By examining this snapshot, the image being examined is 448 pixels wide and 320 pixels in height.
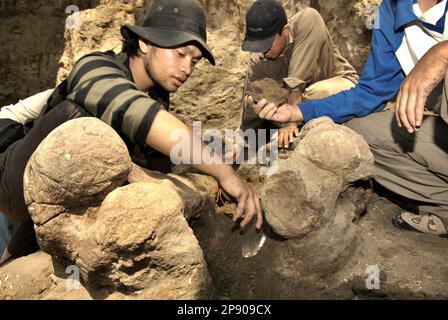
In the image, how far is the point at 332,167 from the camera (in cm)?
164

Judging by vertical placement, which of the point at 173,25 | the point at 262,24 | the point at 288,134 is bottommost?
the point at 288,134

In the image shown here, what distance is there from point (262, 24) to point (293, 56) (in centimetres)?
33

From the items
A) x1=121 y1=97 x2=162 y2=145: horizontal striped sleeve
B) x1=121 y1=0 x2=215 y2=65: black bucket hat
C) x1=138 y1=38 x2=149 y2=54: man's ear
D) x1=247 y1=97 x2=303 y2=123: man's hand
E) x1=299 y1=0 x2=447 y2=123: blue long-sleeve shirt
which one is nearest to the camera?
x1=121 y1=97 x2=162 y2=145: horizontal striped sleeve

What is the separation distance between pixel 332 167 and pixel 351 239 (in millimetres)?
298

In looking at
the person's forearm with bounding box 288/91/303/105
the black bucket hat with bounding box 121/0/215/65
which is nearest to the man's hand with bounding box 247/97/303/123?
the person's forearm with bounding box 288/91/303/105

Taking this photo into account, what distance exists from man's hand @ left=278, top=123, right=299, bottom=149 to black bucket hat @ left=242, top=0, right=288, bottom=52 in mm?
665

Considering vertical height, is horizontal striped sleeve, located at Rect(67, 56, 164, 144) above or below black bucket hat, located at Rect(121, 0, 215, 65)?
below

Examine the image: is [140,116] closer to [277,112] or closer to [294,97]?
[277,112]

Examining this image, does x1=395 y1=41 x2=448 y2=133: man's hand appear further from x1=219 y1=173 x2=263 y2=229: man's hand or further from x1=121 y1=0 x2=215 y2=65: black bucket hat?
x1=121 y1=0 x2=215 y2=65: black bucket hat

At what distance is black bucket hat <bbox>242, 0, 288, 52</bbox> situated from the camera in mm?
2756

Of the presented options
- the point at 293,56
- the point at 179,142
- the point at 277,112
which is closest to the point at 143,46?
the point at 179,142

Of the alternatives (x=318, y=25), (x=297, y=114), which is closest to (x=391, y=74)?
(x=297, y=114)

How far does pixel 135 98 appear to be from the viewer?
1.54 meters

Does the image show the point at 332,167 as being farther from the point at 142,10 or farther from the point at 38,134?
the point at 142,10
